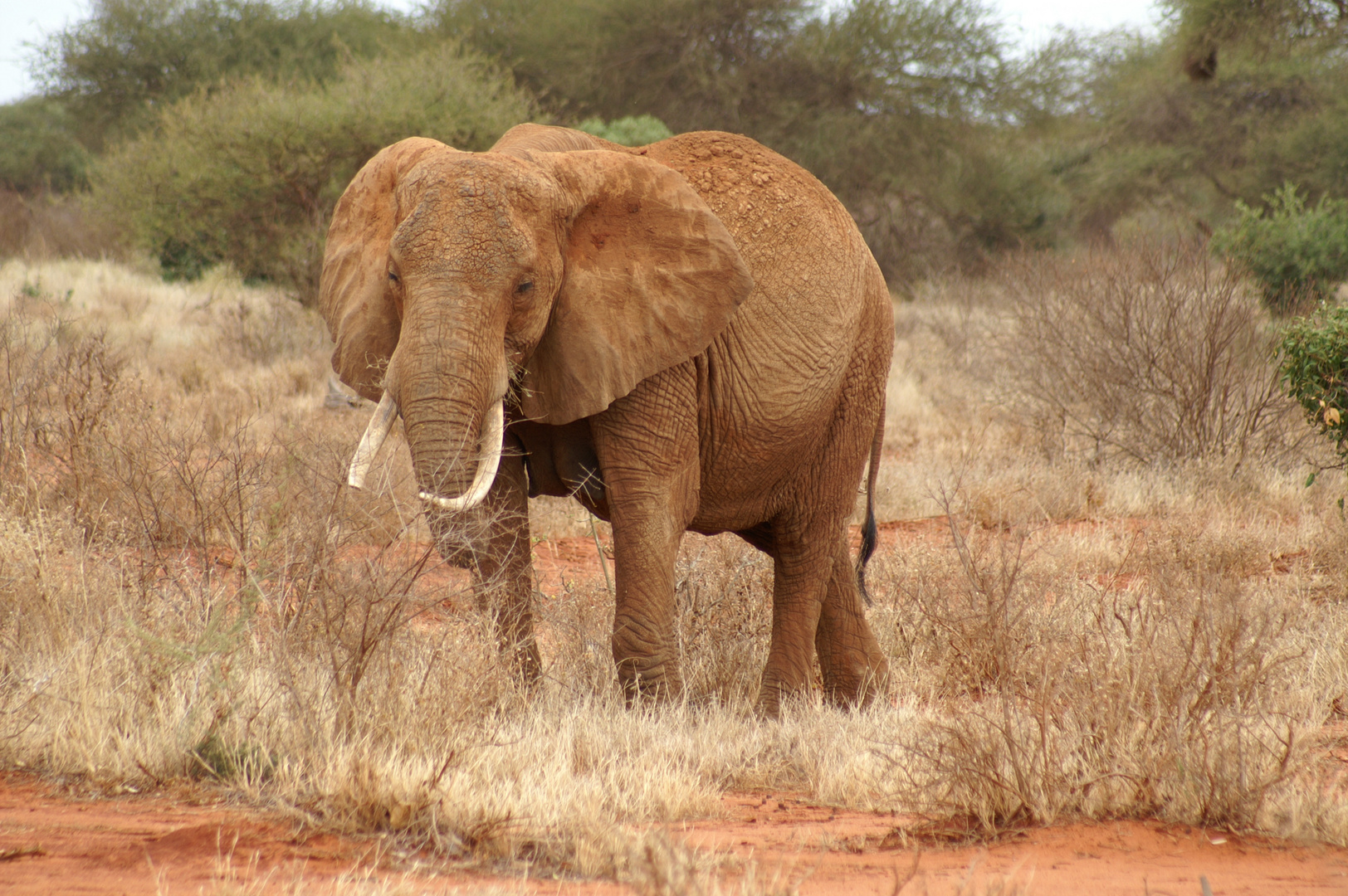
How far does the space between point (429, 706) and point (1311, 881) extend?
248 cm

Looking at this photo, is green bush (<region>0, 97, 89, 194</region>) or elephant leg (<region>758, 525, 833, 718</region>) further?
green bush (<region>0, 97, 89, 194</region>)

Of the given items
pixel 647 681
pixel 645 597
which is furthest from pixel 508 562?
pixel 647 681

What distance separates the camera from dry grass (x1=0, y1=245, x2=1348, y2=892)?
350cm

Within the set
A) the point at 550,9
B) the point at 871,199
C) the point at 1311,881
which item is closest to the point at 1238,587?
the point at 1311,881

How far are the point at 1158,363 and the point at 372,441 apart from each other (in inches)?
321

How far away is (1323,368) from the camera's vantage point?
6863mm

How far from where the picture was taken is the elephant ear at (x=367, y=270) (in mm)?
4227

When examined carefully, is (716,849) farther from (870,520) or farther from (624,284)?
(870,520)

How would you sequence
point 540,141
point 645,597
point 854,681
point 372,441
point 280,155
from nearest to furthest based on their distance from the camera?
point 372,441, point 645,597, point 540,141, point 854,681, point 280,155

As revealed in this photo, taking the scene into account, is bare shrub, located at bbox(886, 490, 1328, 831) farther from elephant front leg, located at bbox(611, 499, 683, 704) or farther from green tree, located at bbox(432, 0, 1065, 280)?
green tree, located at bbox(432, 0, 1065, 280)

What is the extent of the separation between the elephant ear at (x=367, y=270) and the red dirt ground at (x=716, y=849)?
1503mm

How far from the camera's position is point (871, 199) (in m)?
25.8

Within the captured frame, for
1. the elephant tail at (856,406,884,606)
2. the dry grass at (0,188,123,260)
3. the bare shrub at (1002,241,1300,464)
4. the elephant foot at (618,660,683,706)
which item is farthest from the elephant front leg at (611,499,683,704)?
the dry grass at (0,188,123,260)

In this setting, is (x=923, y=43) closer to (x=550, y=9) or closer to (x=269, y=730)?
(x=550, y=9)
